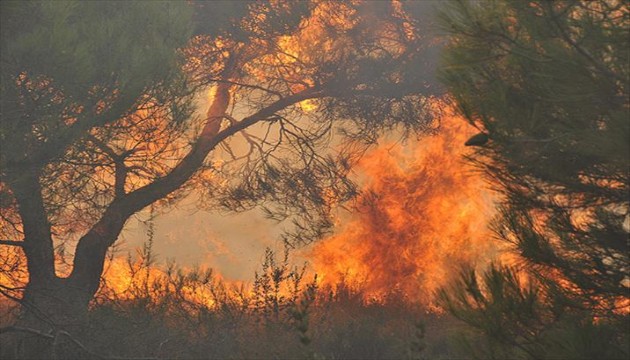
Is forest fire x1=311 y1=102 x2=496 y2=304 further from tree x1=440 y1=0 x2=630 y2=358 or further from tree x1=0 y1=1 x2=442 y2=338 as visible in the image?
tree x1=440 y1=0 x2=630 y2=358

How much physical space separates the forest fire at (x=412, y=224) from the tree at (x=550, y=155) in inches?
353

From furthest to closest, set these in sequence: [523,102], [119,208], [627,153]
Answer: [119,208] → [523,102] → [627,153]

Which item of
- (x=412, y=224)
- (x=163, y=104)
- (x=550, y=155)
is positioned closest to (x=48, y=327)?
(x=163, y=104)

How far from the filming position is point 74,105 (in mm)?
9617

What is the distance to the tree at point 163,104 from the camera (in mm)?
9398

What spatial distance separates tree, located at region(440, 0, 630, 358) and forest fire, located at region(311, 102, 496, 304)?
8963mm

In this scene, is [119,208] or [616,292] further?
[119,208]

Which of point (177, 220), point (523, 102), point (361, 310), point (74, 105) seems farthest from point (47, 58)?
point (177, 220)

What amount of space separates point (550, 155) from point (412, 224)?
32.4 feet

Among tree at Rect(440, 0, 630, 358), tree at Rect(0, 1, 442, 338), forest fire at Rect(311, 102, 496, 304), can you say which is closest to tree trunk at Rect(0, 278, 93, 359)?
tree at Rect(0, 1, 442, 338)

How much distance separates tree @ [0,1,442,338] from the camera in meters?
9.40

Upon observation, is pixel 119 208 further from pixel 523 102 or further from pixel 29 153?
pixel 523 102

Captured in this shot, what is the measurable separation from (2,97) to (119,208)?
3.74m

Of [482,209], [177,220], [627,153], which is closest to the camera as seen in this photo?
[627,153]
